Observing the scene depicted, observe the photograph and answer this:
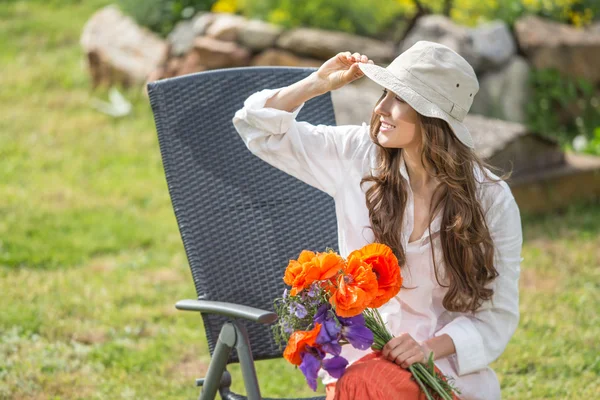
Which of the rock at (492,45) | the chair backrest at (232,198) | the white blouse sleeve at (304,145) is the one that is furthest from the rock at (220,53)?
the white blouse sleeve at (304,145)

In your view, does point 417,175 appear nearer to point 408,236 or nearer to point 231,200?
point 408,236

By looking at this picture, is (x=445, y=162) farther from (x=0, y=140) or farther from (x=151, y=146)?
(x=0, y=140)

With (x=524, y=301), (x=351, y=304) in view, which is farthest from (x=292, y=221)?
(x=524, y=301)

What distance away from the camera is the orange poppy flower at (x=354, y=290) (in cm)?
198

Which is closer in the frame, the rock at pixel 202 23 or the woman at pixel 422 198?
the woman at pixel 422 198

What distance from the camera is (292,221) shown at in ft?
9.66

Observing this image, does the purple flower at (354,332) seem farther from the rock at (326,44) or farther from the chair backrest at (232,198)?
the rock at (326,44)

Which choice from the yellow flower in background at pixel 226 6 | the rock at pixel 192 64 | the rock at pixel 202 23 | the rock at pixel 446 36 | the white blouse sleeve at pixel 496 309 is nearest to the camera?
the white blouse sleeve at pixel 496 309

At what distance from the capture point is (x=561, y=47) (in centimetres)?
633

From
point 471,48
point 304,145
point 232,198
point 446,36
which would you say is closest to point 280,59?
point 446,36

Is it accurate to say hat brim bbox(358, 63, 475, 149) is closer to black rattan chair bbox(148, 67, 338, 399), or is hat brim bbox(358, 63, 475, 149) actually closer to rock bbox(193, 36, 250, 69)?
black rattan chair bbox(148, 67, 338, 399)

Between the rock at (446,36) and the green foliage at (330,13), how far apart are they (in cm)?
33

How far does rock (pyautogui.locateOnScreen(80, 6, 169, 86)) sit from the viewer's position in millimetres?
7086

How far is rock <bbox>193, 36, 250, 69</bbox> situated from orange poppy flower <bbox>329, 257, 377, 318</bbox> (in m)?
4.61
